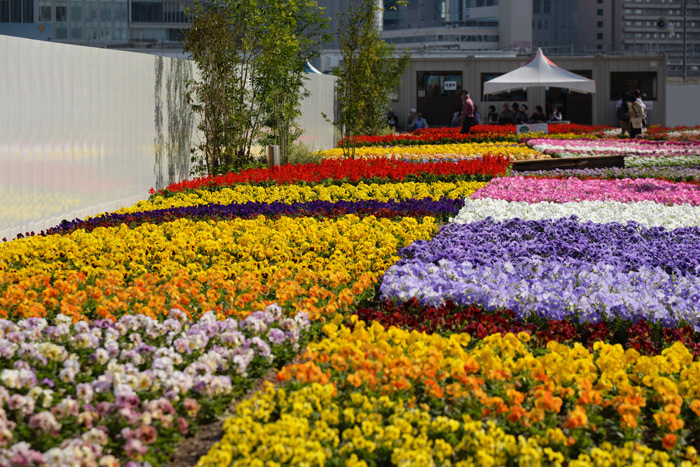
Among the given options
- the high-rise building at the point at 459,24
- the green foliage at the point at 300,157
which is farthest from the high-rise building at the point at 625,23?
the green foliage at the point at 300,157

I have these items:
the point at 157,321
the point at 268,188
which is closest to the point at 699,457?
the point at 157,321

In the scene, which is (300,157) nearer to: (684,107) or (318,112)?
(318,112)

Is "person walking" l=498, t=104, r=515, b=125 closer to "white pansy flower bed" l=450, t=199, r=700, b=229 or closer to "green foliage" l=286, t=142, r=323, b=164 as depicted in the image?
"green foliage" l=286, t=142, r=323, b=164

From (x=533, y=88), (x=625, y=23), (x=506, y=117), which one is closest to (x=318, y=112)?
(x=506, y=117)

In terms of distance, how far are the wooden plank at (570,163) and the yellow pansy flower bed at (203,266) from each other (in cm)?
761

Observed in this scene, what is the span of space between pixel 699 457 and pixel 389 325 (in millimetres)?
2054

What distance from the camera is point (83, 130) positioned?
36.3ft

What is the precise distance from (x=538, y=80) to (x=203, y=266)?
23.9m

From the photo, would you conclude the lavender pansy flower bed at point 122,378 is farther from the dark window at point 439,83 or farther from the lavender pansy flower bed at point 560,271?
the dark window at point 439,83

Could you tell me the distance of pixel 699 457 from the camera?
3.90 m

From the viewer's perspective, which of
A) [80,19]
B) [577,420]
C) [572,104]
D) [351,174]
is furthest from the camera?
[80,19]

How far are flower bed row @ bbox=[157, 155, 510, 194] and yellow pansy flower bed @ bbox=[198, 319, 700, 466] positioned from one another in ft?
27.4

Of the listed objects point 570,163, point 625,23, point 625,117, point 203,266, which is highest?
point 625,23

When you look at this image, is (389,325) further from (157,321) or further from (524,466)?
(524,466)
